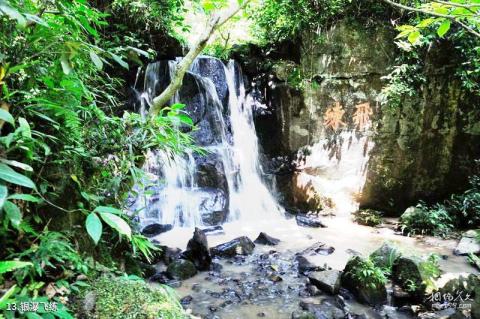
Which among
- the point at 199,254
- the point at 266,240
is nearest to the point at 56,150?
the point at 199,254

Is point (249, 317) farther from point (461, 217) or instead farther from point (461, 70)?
point (461, 70)

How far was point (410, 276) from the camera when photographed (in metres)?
4.07

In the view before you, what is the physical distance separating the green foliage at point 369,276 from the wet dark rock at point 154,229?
12.3 feet

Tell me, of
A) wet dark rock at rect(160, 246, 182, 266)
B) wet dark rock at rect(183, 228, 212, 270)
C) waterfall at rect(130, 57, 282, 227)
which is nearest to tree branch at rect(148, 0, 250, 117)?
wet dark rock at rect(183, 228, 212, 270)

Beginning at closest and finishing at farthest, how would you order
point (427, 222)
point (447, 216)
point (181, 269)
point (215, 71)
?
1. point (181, 269)
2. point (427, 222)
3. point (447, 216)
4. point (215, 71)

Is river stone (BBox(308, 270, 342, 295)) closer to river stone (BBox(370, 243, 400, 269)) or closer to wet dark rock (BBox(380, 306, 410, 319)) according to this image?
wet dark rock (BBox(380, 306, 410, 319))

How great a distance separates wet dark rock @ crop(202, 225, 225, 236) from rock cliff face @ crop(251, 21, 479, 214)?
252 centimetres

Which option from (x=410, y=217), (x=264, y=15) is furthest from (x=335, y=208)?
(x=264, y=15)

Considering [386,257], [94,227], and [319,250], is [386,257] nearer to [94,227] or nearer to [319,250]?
[319,250]

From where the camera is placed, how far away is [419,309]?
3750mm

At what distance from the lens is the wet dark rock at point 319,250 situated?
554cm

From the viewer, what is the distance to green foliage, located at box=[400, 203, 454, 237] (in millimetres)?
6645

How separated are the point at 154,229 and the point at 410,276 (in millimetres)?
4410

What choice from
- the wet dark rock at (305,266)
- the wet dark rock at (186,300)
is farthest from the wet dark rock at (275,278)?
the wet dark rock at (186,300)
